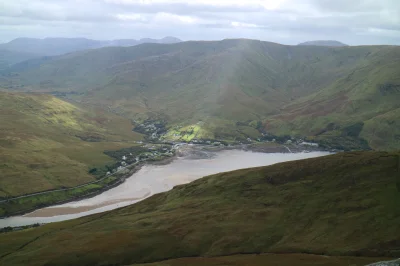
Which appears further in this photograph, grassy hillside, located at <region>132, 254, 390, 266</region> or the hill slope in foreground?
the hill slope in foreground

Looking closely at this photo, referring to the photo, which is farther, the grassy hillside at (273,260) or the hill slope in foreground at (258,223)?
the hill slope in foreground at (258,223)

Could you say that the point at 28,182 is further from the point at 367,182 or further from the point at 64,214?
the point at 367,182

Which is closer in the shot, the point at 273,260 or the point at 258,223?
the point at 273,260

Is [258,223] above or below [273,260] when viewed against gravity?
below

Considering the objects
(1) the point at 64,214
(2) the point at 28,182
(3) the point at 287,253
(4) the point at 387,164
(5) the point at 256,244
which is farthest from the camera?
(2) the point at 28,182

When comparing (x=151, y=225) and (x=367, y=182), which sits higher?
(x=367, y=182)

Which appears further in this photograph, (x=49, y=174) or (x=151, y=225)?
(x=49, y=174)

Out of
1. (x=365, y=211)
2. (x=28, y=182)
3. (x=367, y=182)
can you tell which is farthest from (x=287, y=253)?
(x=28, y=182)

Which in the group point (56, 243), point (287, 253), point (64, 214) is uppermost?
point (287, 253)
